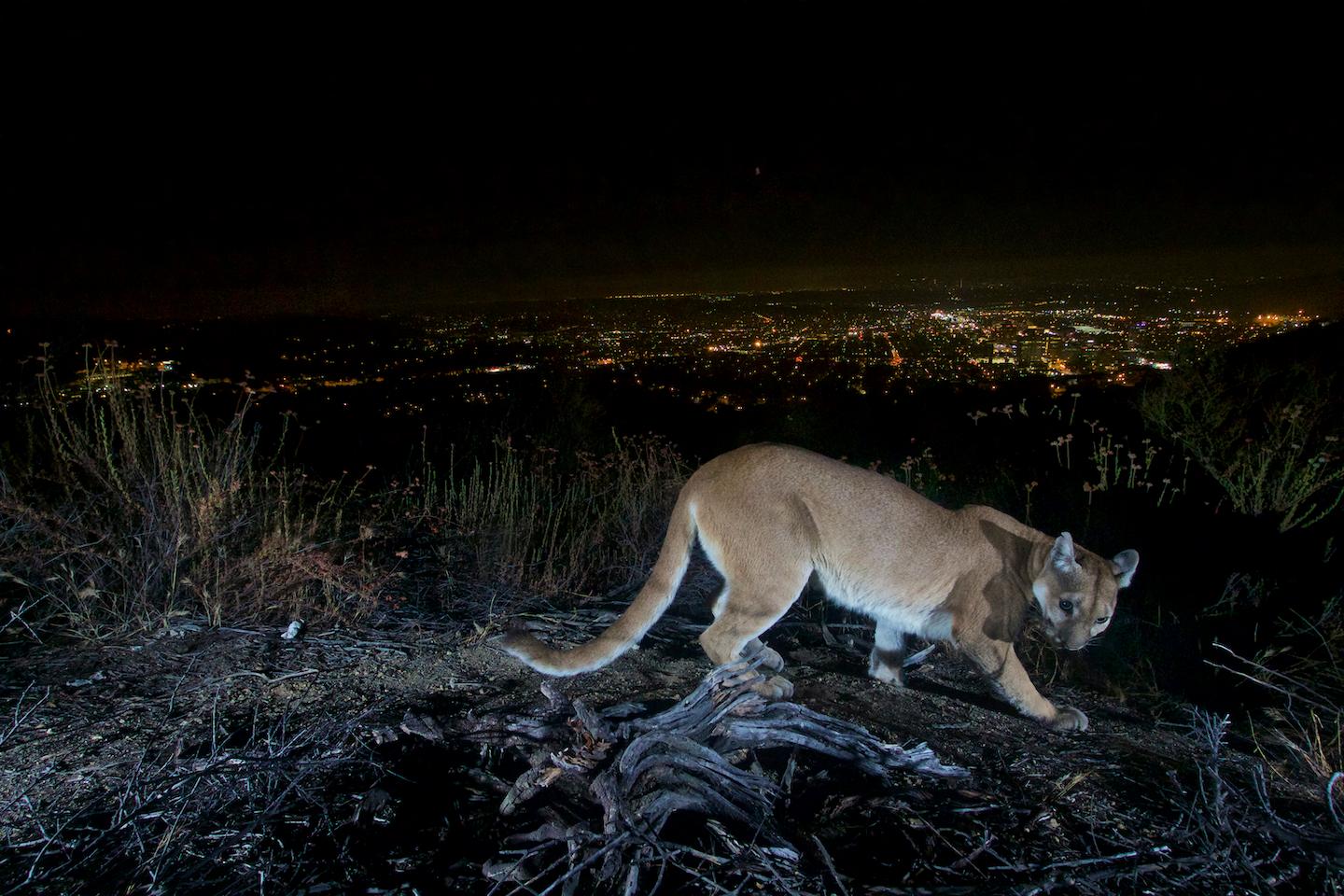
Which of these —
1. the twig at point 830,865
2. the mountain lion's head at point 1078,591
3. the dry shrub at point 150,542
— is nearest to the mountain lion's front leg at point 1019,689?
the mountain lion's head at point 1078,591

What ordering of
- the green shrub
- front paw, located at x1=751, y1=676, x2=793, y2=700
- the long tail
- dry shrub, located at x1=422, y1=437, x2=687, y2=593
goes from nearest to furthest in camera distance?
the long tail < front paw, located at x1=751, y1=676, x2=793, y2=700 < dry shrub, located at x1=422, y1=437, x2=687, y2=593 < the green shrub

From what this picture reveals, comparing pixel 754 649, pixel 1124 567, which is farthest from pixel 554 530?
pixel 1124 567

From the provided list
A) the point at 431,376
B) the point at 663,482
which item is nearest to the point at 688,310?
the point at 431,376

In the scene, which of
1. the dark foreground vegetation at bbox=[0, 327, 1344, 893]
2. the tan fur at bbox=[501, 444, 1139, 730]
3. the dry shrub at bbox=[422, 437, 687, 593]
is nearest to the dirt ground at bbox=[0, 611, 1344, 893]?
the dark foreground vegetation at bbox=[0, 327, 1344, 893]

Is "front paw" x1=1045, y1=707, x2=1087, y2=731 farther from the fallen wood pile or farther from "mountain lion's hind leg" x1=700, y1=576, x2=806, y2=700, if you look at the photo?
"mountain lion's hind leg" x1=700, y1=576, x2=806, y2=700

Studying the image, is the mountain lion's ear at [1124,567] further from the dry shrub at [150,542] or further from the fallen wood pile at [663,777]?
the dry shrub at [150,542]

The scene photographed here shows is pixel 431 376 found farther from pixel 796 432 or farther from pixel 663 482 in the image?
pixel 663 482

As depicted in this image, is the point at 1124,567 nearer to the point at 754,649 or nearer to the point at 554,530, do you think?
the point at 754,649
